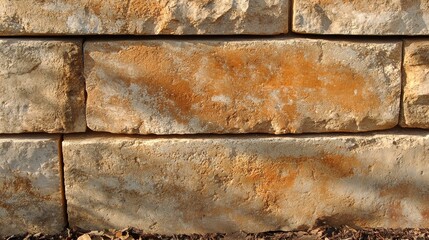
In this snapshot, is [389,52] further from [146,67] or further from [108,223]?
[108,223]

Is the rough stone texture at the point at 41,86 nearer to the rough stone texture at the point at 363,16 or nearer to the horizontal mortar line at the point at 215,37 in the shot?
the horizontal mortar line at the point at 215,37

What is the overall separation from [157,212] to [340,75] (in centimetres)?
121

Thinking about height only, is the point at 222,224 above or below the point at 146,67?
below

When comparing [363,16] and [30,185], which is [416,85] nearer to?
[363,16]

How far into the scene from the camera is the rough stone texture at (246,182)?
2.97 metres

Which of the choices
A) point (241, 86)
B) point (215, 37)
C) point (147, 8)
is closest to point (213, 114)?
point (241, 86)

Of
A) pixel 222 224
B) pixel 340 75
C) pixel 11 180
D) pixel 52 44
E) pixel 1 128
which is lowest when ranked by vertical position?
pixel 222 224

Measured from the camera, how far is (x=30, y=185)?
2996 mm

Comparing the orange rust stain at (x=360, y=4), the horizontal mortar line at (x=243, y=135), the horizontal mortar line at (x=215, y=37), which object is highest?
the orange rust stain at (x=360, y=4)

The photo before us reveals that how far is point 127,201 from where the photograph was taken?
120 inches

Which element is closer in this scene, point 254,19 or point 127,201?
point 254,19

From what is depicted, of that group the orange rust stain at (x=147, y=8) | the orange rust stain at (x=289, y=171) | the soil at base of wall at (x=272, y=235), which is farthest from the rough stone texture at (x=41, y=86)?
the orange rust stain at (x=289, y=171)

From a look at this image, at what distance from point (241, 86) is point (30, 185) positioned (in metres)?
1.23

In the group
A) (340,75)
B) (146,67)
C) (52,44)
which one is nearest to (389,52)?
(340,75)
